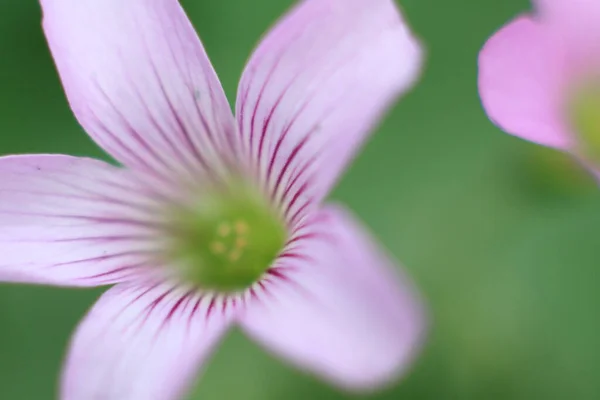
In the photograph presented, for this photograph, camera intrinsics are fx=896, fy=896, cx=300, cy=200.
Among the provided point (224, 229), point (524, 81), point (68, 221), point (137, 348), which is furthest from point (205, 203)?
point (524, 81)

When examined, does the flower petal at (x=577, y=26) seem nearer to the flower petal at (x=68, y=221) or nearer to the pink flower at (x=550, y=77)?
the pink flower at (x=550, y=77)

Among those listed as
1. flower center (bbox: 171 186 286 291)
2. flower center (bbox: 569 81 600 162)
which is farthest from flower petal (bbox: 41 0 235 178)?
flower center (bbox: 569 81 600 162)

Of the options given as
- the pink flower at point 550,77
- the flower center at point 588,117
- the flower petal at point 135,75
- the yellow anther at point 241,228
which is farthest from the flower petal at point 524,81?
the yellow anther at point 241,228

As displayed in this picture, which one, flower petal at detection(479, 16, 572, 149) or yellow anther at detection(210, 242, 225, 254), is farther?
yellow anther at detection(210, 242, 225, 254)

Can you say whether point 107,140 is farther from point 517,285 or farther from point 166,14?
point 517,285

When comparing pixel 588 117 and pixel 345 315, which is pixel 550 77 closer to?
pixel 588 117

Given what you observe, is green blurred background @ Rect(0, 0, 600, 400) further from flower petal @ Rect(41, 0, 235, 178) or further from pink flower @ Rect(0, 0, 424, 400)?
flower petal @ Rect(41, 0, 235, 178)
